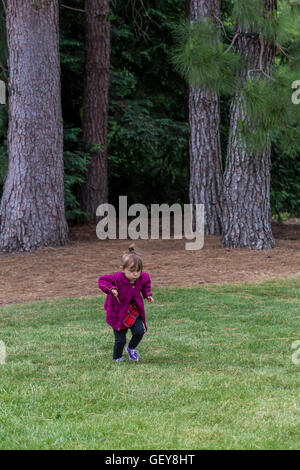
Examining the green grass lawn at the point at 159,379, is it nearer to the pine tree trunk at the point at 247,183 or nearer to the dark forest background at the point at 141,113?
the pine tree trunk at the point at 247,183

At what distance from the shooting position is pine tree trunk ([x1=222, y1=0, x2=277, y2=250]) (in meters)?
11.6

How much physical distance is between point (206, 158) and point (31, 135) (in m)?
3.89

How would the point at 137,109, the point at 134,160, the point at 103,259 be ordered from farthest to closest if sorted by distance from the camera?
the point at 134,160
the point at 137,109
the point at 103,259

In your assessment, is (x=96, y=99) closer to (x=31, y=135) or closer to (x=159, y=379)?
(x=31, y=135)

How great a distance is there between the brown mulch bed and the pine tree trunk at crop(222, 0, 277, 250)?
35 cm

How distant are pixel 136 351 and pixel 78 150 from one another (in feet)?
33.4

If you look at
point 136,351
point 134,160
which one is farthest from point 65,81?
point 136,351

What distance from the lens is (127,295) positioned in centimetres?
584

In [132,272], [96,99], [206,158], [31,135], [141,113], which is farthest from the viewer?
[141,113]

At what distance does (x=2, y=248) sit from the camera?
40.7 ft

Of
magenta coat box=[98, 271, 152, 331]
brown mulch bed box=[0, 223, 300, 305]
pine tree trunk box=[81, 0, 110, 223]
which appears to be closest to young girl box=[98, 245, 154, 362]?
magenta coat box=[98, 271, 152, 331]

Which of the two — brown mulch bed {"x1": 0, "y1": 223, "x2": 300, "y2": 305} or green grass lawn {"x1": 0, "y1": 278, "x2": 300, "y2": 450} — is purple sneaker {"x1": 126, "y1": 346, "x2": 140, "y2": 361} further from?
brown mulch bed {"x1": 0, "y1": 223, "x2": 300, "y2": 305}

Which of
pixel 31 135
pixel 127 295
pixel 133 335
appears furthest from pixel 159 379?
pixel 31 135

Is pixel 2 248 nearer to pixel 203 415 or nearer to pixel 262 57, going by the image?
pixel 262 57
